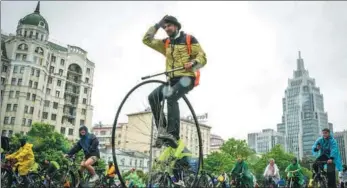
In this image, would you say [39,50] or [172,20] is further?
[39,50]

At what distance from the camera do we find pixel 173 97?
196 inches

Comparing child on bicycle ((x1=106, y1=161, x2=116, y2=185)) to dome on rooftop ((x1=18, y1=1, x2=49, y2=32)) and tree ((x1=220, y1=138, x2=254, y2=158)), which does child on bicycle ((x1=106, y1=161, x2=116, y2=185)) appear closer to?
tree ((x1=220, y1=138, x2=254, y2=158))

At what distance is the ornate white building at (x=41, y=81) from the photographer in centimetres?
6894

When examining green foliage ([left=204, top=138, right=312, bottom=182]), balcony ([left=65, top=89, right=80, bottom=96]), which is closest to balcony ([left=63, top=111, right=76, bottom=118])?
balcony ([left=65, top=89, right=80, bottom=96])

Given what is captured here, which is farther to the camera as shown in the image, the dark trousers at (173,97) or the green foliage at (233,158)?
the green foliage at (233,158)

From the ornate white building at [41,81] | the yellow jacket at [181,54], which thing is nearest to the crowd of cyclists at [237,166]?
the yellow jacket at [181,54]

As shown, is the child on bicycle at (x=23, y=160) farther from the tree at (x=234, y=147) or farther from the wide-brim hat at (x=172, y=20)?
the tree at (x=234, y=147)

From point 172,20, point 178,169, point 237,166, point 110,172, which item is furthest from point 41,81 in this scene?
point 178,169

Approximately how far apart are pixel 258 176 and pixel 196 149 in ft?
254

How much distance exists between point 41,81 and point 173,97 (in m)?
75.3

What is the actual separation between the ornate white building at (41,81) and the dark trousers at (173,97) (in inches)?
2630

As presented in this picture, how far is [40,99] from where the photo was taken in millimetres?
74000

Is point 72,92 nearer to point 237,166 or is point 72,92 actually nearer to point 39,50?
point 39,50

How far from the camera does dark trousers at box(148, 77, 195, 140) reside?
16.1 feet
